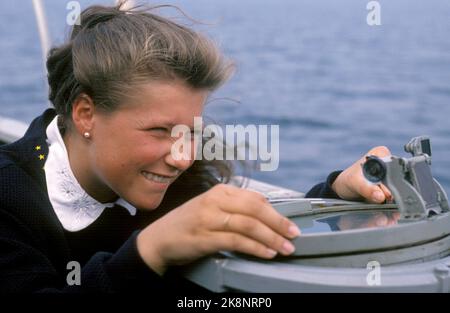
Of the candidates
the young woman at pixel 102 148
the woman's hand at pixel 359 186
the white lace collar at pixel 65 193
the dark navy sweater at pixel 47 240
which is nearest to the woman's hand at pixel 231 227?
the dark navy sweater at pixel 47 240

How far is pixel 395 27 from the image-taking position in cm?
3772

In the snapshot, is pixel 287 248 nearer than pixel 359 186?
Yes

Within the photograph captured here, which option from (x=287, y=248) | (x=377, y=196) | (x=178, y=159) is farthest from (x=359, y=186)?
(x=287, y=248)

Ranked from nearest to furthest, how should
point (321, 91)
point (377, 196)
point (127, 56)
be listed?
point (377, 196) → point (127, 56) → point (321, 91)

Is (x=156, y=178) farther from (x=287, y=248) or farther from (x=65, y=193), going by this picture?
(x=287, y=248)

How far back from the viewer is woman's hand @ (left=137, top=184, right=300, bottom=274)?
105 centimetres

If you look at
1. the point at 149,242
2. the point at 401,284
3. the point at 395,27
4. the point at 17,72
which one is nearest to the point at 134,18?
the point at 149,242

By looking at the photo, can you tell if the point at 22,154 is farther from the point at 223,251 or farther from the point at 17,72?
the point at 17,72

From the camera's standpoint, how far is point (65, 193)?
1.56 meters

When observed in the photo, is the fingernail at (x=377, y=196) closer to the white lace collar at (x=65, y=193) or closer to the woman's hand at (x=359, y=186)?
the woman's hand at (x=359, y=186)

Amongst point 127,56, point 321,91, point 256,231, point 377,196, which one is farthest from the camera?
point 321,91

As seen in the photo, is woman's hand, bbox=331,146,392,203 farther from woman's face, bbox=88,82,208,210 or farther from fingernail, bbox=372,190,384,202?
woman's face, bbox=88,82,208,210

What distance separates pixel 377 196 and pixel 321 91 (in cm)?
1638

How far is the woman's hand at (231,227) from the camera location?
3.43ft
